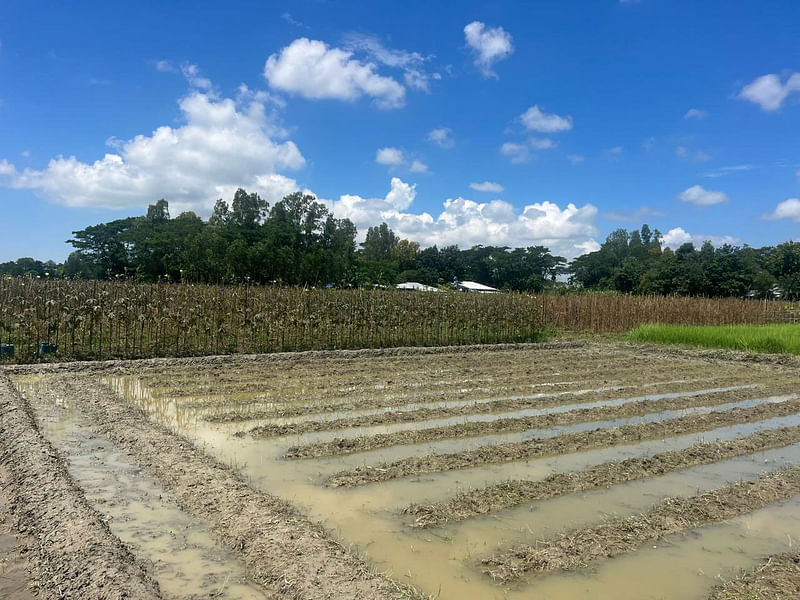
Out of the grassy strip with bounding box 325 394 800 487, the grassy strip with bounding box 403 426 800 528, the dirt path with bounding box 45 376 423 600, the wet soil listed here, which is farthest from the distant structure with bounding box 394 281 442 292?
the dirt path with bounding box 45 376 423 600

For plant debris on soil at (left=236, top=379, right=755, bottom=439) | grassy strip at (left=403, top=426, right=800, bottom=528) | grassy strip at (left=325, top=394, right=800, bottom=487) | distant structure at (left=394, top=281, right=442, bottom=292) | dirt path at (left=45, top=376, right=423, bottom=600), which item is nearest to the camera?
dirt path at (left=45, top=376, right=423, bottom=600)

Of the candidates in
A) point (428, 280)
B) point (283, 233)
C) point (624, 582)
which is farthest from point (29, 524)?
point (428, 280)

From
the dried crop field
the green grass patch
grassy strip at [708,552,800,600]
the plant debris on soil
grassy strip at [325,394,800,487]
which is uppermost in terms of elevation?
the dried crop field

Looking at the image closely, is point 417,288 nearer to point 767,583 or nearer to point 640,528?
point 640,528

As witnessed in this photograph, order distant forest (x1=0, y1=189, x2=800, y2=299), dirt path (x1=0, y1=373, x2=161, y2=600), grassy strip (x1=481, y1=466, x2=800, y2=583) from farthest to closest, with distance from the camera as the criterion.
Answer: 1. distant forest (x1=0, y1=189, x2=800, y2=299)
2. grassy strip (x1=481, y1=466, x2=800, y2=583)
3. dirt path (x1=0, y1=373, x2=161, y2=600)

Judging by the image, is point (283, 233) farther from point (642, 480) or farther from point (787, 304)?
point (642, 480)

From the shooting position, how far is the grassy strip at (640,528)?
3.53 m

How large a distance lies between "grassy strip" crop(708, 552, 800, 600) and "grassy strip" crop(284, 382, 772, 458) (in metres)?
3.41

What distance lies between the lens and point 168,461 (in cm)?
522

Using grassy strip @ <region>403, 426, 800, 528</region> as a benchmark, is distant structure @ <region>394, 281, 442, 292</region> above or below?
above

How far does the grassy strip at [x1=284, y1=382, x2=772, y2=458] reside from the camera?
19.3ft

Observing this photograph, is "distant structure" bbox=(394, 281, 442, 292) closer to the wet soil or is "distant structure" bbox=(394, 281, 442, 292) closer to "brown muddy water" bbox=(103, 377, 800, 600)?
the wet soil

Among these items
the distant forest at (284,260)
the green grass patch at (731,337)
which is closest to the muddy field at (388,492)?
the green grass patch at (731,337)

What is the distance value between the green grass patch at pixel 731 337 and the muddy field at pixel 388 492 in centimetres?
765
